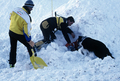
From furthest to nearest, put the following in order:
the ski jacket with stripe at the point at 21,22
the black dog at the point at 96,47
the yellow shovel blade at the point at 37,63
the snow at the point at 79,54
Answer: the black dog at the point at 96,47
the yellow shovel blade at the point at 37,63
the ski jacket with stripe at the point at 21,22
the snow at the point at 79,54

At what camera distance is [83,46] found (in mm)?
3605

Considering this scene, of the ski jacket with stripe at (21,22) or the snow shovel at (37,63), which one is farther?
the snow shovel at (37,63)

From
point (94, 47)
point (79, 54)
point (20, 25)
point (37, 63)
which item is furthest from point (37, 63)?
point (94, 47)

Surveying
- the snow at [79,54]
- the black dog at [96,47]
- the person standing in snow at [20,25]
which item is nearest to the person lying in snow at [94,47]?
the black dog at [96,47]

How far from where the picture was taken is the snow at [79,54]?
7.48ft

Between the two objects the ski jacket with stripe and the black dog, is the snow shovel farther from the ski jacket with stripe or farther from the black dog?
the black dog

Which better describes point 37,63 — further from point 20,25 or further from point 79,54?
point 79,54

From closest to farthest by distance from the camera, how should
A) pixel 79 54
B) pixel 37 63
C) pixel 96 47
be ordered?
1. pixel 37 63
2. pixel 96 47
3. pixel 79 54

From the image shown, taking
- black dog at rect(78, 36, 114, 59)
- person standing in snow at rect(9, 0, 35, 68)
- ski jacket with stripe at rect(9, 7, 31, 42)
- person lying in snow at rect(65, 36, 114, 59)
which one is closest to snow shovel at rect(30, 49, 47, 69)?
person standing in snow at rect(9, 0, 35, 68)

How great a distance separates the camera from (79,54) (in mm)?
3455

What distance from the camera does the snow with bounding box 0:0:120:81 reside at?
7.48ft

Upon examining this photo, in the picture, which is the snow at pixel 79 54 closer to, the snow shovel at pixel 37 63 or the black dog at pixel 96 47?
the snow shovel at pixel 37 63

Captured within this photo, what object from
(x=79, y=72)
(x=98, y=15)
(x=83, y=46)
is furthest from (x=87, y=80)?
(x=98, y=15)

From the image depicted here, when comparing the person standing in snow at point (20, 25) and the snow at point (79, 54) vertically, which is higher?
the person standing in snow at point (20, 25)
